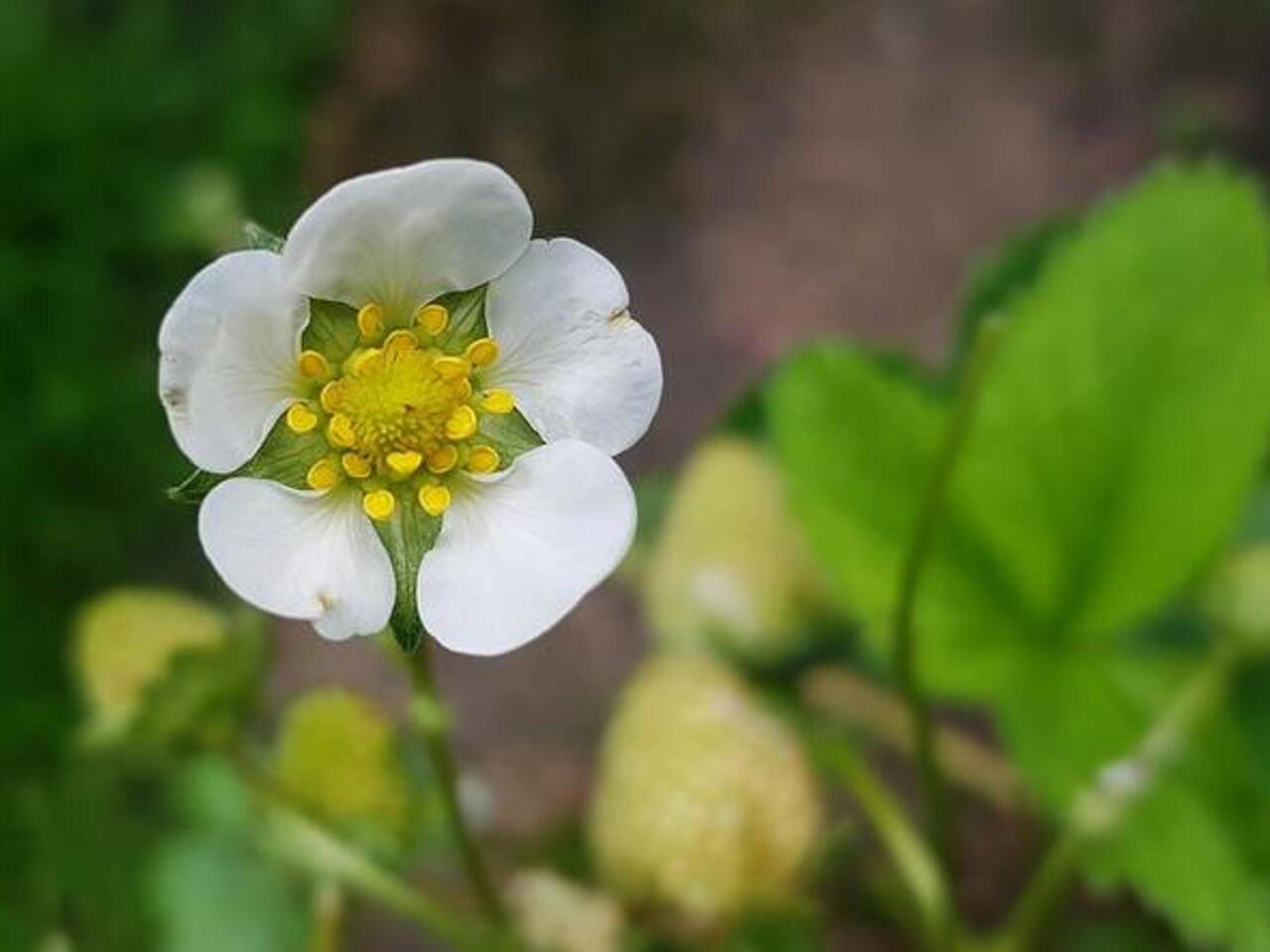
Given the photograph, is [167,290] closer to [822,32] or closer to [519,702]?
[519,702]

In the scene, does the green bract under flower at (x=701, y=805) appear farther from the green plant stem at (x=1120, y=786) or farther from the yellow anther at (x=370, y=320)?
the yellow anther at (x=370, y=320)

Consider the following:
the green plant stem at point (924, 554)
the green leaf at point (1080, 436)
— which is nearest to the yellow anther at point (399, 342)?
the green plant stem at point (924, 554)

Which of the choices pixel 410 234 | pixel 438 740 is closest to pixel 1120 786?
pixel 438 740

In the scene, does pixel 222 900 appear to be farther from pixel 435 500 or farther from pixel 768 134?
pixel 768 134

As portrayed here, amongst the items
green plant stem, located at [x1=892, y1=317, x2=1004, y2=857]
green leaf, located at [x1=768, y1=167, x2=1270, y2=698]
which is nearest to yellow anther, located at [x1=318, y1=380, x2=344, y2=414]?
green plant stem, located at [x1=892, y1=317, x2=1004, y2=857]

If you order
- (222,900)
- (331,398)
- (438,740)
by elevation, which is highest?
(331,398)

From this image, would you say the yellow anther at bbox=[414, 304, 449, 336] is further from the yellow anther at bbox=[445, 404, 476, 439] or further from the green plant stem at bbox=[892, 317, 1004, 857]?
the green plant stem at bbox=[892, 317, 1004, 857]
